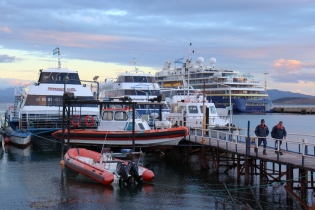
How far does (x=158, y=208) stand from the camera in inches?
672

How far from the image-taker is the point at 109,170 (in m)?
21.2

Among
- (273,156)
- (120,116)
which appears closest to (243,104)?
(120,116)

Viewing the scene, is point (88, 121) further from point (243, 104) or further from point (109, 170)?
point (243, 104)

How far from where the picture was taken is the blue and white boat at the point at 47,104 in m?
36.7

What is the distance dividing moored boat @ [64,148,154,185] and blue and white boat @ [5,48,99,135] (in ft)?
43.7

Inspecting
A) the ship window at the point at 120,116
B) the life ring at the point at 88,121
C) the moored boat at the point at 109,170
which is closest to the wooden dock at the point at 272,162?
the ship window at the point at 120,116

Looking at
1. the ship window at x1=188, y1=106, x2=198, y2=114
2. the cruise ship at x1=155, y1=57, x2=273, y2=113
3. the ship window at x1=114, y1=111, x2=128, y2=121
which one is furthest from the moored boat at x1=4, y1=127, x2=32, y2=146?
the cruise ship at x1=155, y1=57, x2=273, y2=113

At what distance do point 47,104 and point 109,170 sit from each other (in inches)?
742

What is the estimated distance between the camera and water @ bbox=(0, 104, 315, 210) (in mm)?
17609

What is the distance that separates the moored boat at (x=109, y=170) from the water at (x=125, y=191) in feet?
1.21

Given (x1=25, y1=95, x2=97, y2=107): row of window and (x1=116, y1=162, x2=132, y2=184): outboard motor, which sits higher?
Result: (x1=25, y1=95, x2=97, y2=107): row of window

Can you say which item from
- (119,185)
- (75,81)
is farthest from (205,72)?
(119,185)

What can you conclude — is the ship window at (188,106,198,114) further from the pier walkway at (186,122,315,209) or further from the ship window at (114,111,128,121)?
the ship window at (114,111,128,121)

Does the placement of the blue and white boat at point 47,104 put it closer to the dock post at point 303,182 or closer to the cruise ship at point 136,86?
the cruise ship at point 136,86
